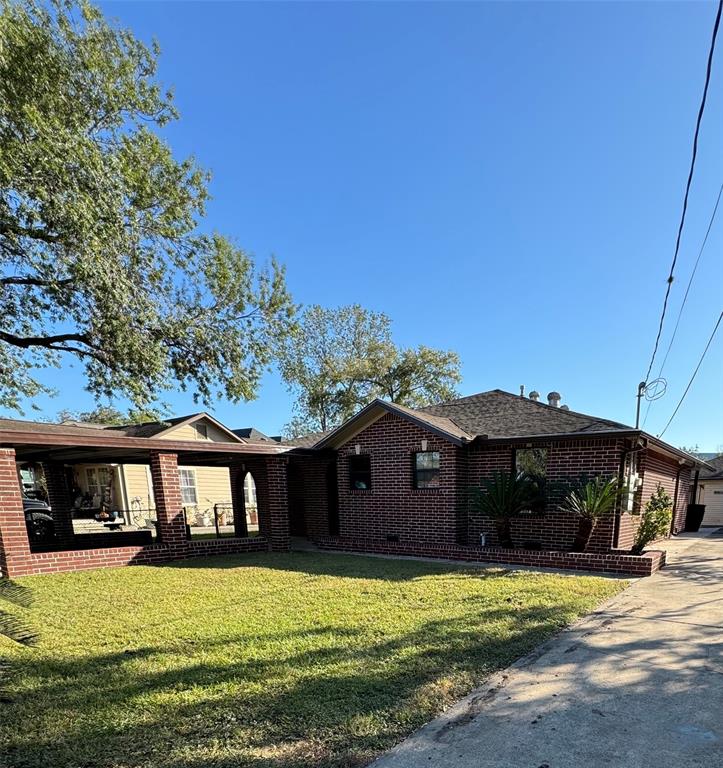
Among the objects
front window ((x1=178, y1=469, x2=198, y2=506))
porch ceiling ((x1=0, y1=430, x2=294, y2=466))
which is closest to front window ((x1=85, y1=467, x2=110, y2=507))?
front window ((x1=178, y1=469, x2=198, y2=506))

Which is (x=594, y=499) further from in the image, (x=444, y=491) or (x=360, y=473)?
(x=360, y=473)

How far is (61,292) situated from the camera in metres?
9.48

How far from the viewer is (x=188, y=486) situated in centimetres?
2239

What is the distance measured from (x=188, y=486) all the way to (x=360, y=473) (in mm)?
14001

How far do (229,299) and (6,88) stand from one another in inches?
211

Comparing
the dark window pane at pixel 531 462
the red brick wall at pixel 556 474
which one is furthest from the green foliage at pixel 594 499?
the dark window pane at pixel 531 462

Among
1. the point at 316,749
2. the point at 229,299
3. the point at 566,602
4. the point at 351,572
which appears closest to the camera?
the point at 316,749

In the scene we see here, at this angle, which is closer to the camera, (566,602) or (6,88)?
(566,602)

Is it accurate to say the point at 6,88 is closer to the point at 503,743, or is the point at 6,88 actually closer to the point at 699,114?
the point at 699,114

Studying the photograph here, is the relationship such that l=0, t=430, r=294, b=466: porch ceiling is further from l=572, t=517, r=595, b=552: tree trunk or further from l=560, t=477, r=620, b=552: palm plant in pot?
l=572, t=517, r=595, b=552: tree trunk

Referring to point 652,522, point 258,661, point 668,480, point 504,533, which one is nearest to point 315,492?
point 504,533

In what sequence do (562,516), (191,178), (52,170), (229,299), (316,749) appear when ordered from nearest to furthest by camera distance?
(316,749)
(52,170)
(562,516)
(191,178)
(229,299)

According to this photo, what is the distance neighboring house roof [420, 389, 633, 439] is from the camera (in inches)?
365

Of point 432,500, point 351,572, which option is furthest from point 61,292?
point 432,500
